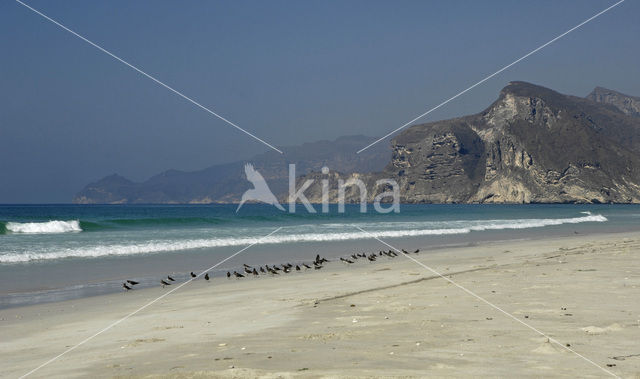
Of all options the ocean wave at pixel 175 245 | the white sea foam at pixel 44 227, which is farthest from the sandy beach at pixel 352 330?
the white sea foam at pixel 44 227

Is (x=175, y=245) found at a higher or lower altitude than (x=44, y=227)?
lower

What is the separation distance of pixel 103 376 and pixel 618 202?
194 meters

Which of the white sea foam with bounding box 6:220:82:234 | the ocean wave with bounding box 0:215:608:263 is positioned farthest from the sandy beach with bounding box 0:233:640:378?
the white sea foam with bounding box 6:220:82:234

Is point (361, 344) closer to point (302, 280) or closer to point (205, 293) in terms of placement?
point (205, 293)

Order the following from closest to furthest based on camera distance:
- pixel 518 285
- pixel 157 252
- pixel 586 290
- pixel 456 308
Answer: pixel 456 308
pixel 586 290
pixel 518 285
pixel 157 252

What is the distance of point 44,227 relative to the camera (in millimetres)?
40344

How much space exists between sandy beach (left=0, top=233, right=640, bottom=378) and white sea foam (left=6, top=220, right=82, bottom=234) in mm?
28960

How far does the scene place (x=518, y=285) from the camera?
1108 centimetres

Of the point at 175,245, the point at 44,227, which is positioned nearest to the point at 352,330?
the point at 175,245

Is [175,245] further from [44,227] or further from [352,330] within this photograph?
[352,330]

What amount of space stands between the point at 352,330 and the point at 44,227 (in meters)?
38.5

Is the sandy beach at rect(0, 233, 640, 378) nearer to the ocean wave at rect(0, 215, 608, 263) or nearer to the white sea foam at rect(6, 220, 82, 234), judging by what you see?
the ocean wave at rect(0, 215, 608, 263)

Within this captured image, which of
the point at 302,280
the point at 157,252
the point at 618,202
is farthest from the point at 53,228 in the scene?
the point at 618,202

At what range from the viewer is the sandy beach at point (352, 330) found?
5.48 m
